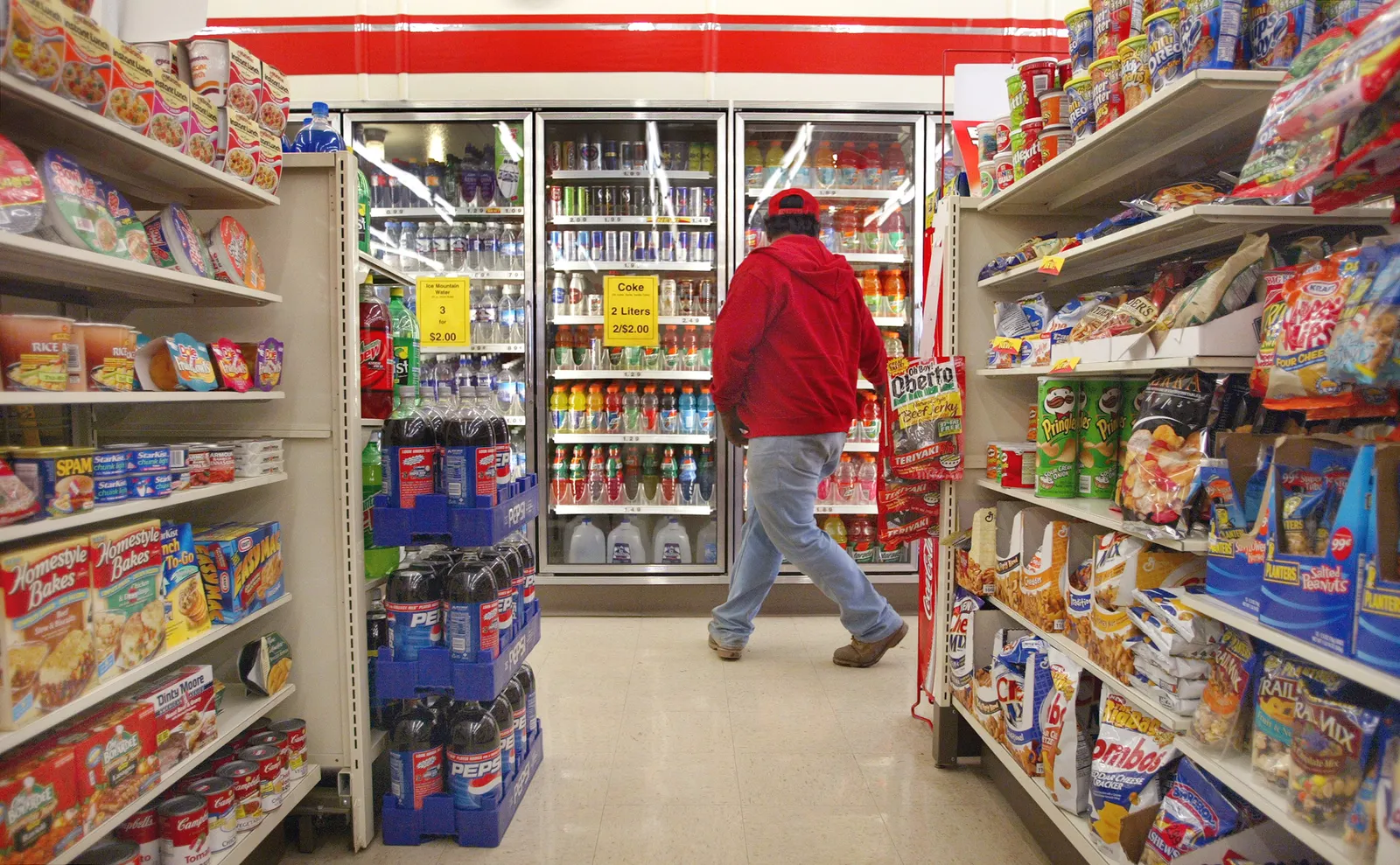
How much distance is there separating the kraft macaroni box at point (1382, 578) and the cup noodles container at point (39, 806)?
203 centimetres

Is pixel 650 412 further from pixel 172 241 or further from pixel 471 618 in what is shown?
pixel 172 241

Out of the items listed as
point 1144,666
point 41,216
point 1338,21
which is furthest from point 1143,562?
point 41,216

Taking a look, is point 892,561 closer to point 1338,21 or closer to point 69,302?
point 1338,21

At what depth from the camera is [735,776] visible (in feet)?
8.57

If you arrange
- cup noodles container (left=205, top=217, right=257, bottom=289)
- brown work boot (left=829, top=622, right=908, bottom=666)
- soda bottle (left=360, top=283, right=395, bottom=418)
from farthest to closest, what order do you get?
1. brown work boot (left=829, top=622, right=908, bottom=666)
2. soda bottle (left=360, top=283, right=395, bottom=418)
3. cup noodles container (left=205, top=217, right=257, bottom=289)

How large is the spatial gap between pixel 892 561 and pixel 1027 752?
8.05 ft

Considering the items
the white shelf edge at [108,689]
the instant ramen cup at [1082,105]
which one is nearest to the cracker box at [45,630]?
the white shelf edge at [108,689]

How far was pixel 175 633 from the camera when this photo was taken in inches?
68.7

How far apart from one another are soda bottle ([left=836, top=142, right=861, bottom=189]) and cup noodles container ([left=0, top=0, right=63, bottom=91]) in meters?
3.76

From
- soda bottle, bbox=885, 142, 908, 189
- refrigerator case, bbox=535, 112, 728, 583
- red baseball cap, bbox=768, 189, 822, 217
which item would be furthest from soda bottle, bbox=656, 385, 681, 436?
soda bottle, bbox=885, 142, 908, 189

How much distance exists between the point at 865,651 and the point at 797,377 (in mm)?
1291

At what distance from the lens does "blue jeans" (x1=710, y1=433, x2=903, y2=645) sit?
330 centimetres

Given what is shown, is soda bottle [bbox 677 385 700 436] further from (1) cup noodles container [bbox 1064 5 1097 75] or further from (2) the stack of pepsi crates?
(1) cup noodles container [bbox 1064 5 1097 75]

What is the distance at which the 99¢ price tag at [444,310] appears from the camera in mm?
4277
